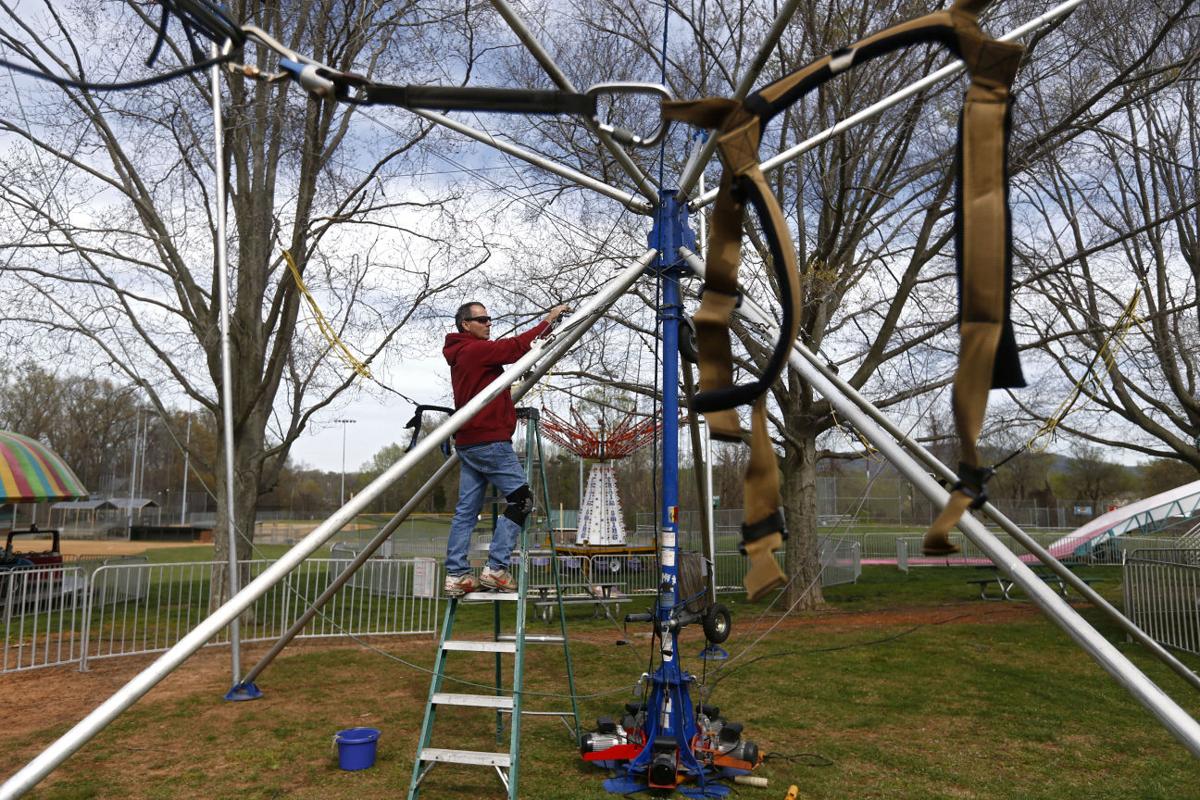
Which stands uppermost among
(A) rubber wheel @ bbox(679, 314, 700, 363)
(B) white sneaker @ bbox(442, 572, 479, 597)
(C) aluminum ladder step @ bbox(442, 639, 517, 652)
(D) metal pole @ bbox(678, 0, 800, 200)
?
(D) metal pole @ bbox(678, 0, 800, 200)

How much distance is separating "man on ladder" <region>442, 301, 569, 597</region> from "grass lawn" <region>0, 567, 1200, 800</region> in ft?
3.17

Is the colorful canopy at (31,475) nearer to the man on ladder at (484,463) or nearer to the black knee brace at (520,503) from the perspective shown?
the man on ladder at (484,463)

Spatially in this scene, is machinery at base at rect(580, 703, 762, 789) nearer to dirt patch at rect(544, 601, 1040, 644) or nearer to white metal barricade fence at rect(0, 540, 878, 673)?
white metal barricade fence at rect(0, 540, 878, 673)

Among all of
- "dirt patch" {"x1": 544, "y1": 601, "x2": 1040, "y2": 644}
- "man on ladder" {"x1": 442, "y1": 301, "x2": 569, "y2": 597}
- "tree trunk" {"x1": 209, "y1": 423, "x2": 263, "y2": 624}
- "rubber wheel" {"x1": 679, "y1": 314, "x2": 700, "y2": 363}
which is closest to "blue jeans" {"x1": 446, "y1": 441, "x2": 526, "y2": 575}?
"man on ladder" {"x1": 442, "y1": 301, "x2": 569, "y2": 597}

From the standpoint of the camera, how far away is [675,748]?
5.52 metres

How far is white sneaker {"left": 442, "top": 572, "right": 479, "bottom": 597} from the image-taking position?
5.88m

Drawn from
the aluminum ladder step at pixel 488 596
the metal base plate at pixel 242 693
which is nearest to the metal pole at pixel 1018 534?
the aluminum ladder step at pixel 488 596

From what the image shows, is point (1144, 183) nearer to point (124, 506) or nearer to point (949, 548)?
point (949, 548)

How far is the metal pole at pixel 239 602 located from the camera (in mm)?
2576

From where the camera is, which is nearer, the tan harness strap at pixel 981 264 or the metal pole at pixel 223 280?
the tan harness strap at pixel 981 264

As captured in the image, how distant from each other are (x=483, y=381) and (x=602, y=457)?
13843mm

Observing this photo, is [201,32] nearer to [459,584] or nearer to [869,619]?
[459,584]

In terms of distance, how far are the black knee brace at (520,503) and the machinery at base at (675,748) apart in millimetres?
1742

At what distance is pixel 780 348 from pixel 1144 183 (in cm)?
1963
